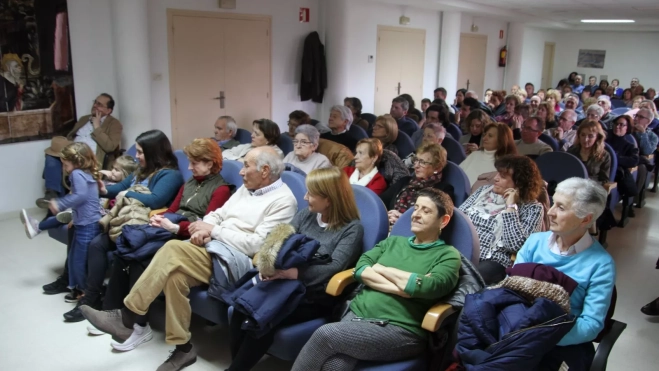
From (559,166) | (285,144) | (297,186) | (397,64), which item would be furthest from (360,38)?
(297,186)

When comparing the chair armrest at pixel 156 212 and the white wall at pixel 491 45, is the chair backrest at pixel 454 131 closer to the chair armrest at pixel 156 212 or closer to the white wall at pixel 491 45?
the chair armrest at pixel 156 212

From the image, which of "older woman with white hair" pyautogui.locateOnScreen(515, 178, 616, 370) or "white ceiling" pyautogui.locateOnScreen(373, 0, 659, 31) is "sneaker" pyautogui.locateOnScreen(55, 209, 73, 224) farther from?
"white ceiling" pyautogui.locateOnScreen(373, 0, 659, 31)

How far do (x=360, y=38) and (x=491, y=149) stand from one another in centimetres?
544

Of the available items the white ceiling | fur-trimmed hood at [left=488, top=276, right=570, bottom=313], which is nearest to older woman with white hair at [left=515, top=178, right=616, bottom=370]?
fur-trimmed hood at [left=488, top=276, right=570, bottom=313]

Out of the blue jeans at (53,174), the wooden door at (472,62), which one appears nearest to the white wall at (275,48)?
the blue jeans at (53,174)

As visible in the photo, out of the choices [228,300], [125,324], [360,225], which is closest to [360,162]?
[360,225]

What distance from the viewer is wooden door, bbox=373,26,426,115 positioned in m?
9.81

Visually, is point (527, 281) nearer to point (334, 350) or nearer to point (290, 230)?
point (334, 350)

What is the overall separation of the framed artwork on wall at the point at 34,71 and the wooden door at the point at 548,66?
1565 cm

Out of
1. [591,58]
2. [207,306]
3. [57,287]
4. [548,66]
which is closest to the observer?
[207,306]

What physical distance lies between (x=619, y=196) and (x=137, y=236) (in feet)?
14.6

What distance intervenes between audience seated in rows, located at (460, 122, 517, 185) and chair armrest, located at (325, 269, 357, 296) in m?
1.97

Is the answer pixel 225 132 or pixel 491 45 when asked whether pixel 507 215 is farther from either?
pixel 491 45

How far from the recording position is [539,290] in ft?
6.81
